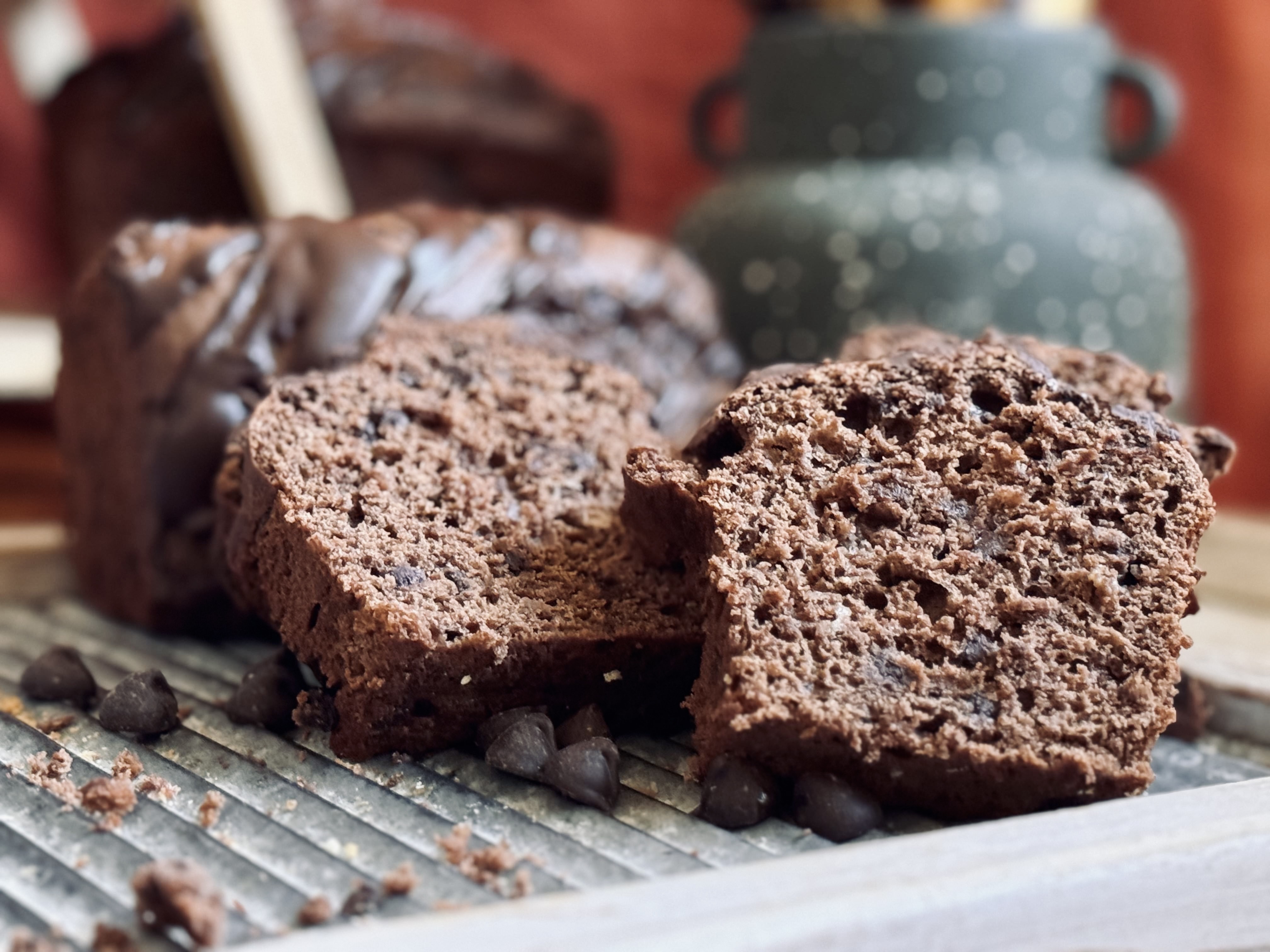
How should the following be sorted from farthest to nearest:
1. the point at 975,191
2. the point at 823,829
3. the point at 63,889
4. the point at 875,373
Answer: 1. the point at 975,191
2. the point at 875,373
3. the point at 823,829
4. the point at 63,889

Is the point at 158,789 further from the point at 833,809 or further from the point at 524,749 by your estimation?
the point at 833,809

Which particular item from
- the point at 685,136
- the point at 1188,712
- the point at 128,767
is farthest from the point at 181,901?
the point at 685,136

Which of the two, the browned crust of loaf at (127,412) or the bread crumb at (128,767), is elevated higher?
the browned crust of loaf at (127,412)

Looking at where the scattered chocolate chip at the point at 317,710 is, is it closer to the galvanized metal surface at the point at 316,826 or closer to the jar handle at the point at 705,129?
the galvanized metal surface at the point at 316,826

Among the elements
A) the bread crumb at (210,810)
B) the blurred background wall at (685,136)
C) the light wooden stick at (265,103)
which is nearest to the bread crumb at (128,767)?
the bread crumb at (210,810)

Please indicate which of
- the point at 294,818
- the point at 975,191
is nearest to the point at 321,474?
the point at 294,818

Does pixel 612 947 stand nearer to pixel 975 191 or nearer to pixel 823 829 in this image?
pixel 823 829

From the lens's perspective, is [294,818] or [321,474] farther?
[321,474]
